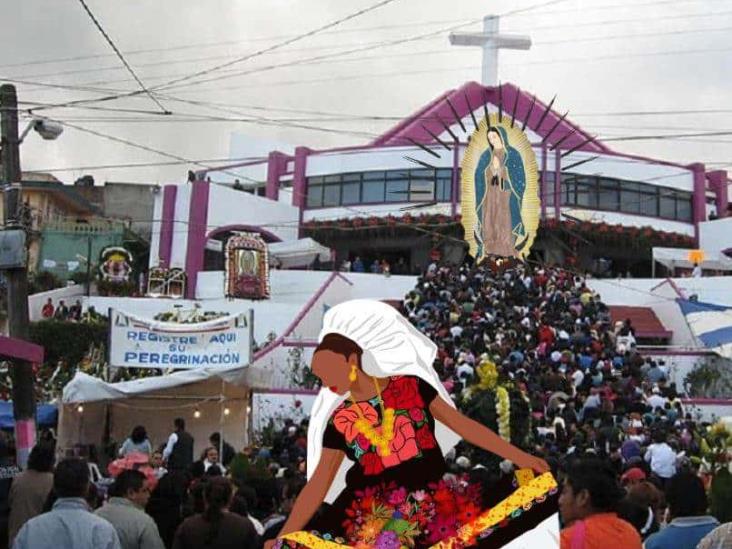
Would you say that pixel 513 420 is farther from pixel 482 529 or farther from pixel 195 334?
pixel 482 529

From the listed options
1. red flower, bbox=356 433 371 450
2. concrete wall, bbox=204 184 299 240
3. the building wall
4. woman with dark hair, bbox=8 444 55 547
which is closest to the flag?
concrete wall, bbox=204 184 299 240

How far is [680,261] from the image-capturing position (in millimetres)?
39625

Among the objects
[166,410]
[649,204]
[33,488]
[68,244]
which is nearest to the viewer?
[33,488]

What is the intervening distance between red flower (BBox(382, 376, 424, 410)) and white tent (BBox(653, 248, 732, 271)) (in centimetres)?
3633

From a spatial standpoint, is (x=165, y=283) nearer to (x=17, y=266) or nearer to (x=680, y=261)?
(x=680, y=261)

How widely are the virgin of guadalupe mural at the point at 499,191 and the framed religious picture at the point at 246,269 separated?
6512 millimetres

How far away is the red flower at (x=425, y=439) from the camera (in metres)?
4.33

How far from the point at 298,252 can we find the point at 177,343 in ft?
70.4

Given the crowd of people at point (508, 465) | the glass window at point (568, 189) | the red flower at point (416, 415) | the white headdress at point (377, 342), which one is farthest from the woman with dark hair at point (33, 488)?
the glass window at point (568, 189)

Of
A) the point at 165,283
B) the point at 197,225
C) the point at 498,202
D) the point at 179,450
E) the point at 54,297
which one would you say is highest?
the point at 498,202

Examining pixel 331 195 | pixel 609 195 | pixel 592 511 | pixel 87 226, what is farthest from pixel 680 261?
pixel 592 511

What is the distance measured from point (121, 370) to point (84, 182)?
3608 cm

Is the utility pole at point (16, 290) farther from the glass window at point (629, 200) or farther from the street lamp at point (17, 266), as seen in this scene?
the glass window at point (629, 200)

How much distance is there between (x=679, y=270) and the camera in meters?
40.5
